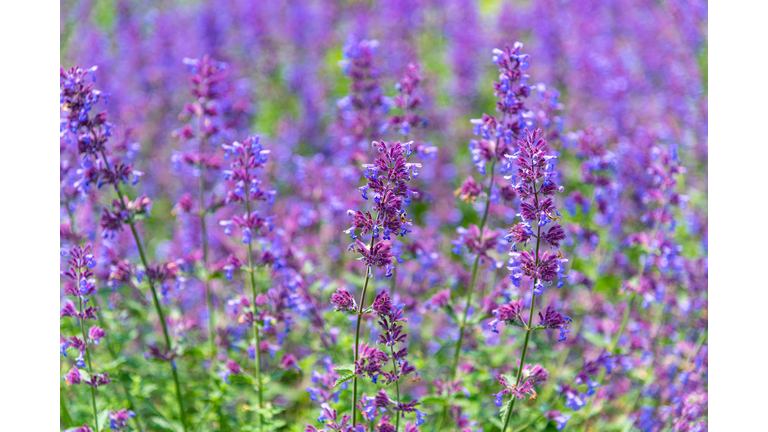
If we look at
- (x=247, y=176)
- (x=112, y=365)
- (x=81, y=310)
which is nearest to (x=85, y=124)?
(x=247, y=176)

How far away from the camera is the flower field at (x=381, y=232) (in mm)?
4113

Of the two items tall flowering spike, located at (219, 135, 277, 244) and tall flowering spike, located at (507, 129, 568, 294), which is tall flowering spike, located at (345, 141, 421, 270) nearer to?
tall flowering spike, located at (507, 129, 568, 294)

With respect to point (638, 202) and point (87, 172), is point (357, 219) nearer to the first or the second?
point (87, 172)

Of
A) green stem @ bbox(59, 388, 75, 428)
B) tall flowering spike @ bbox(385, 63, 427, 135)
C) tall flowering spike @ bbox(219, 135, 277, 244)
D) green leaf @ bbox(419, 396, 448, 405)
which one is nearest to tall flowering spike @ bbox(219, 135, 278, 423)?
tall flowering spike @ bbox(219, 135, 277, 244)

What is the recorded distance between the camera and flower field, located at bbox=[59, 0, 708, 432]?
411cm

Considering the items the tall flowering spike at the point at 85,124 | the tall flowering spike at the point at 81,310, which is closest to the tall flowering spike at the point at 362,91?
the tall flowering spike at the point at 85,124

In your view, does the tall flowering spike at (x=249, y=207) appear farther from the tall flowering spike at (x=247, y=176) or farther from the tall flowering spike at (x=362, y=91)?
the tall flowering spike at (x=362, y=91)

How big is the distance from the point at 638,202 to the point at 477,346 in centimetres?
260

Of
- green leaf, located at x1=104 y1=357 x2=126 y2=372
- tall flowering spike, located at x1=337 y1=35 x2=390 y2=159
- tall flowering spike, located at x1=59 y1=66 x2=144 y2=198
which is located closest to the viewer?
tall flowering spike, located at x1=59 y1=66 x2=144 y2=198

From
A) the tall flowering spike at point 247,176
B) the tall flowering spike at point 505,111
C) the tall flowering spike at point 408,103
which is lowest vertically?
the tall flowering spike at point 247,176

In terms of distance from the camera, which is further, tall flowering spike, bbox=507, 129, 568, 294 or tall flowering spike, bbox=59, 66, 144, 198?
tall flowering spike, bbox=59, 66, 144, 198

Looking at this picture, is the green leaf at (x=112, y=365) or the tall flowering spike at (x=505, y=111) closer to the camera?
the tall flowering spike at (x=505, y=111)

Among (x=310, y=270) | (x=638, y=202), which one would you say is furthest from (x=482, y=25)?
(x=310, y=270)

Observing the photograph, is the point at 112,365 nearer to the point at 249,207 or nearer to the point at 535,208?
the point at 249,207
